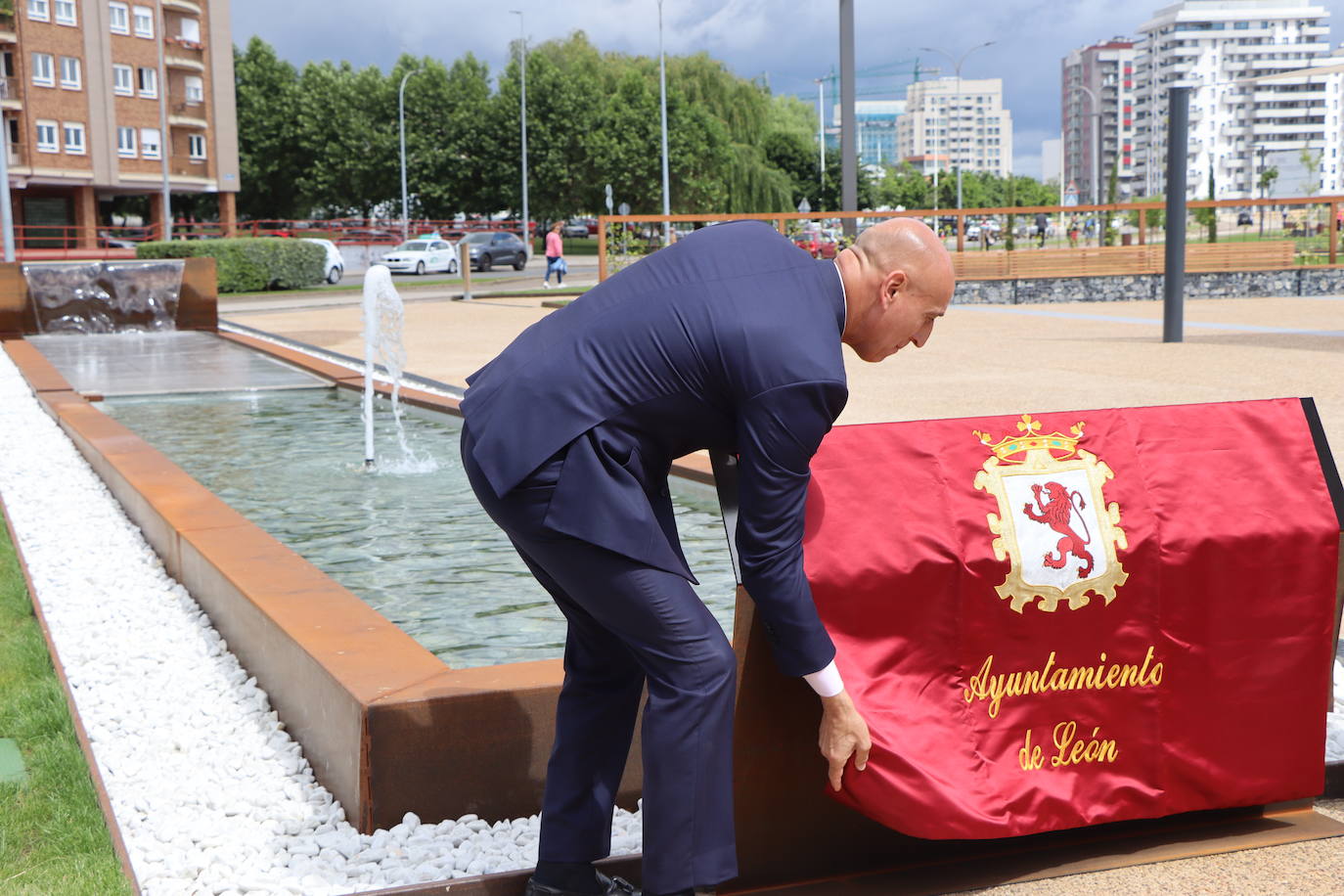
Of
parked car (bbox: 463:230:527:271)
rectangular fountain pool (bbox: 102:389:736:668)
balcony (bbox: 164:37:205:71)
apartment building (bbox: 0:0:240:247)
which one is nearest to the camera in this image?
rectangular fountain pool (bbox: 102:389:736:668)

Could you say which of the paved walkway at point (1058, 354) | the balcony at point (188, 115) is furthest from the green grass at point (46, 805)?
the balcony at point (188, 115)

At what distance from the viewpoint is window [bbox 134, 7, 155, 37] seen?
214 ft

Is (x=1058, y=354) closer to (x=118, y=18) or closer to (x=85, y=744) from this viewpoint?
(x=85, y=744)

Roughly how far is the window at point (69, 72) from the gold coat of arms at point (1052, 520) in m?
65.2

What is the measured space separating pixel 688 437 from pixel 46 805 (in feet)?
6.77

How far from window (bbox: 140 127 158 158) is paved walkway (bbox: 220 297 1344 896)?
1691 inches

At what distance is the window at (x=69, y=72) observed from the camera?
201 ft

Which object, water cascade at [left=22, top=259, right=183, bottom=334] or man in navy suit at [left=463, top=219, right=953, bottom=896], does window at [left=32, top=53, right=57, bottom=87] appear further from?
man in navy suit at [left=463, top=219, right=953, bottom=896]

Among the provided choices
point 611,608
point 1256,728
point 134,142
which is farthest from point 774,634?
point 134,142

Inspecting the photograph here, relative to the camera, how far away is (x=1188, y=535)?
128 inches

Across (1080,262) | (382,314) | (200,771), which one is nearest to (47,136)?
(1080,262)

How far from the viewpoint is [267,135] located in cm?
7062

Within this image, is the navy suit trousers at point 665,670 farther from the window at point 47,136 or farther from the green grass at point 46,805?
the window at point 47,136

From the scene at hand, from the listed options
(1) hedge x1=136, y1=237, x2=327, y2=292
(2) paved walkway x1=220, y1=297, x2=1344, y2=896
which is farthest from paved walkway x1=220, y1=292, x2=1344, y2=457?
(1) hedge x1=136, y1=237, x2=327, y2=292
